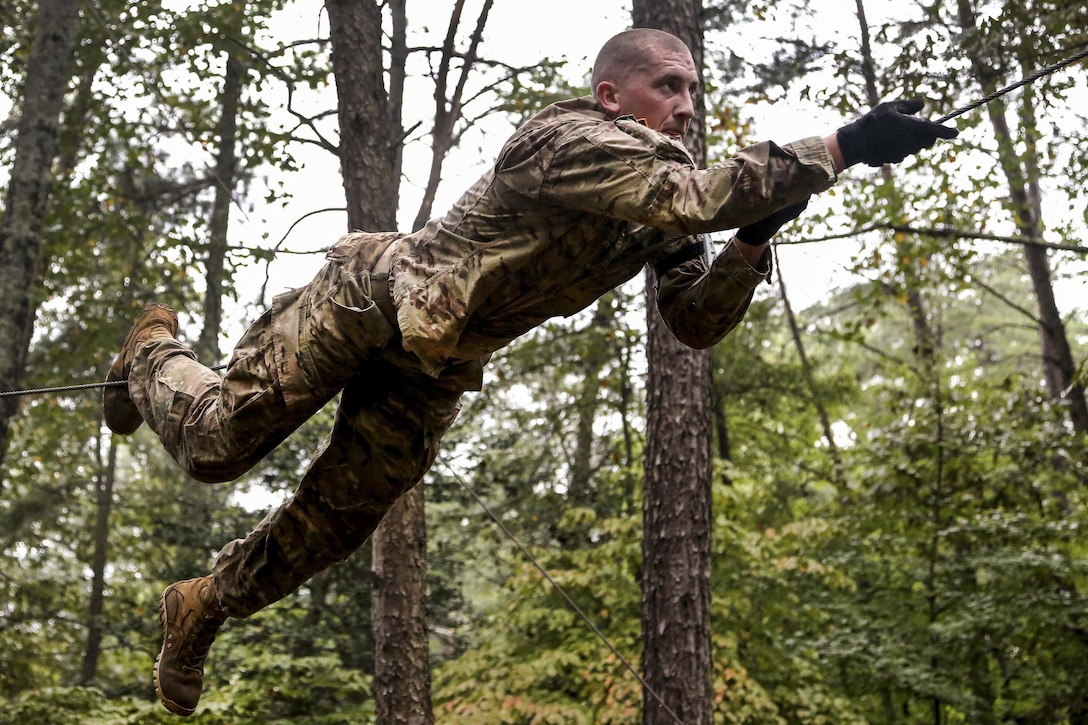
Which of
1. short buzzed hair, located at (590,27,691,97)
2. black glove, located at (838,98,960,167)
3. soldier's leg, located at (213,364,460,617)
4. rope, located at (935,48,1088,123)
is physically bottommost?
soldier's leg, located at (213,364,460,617)

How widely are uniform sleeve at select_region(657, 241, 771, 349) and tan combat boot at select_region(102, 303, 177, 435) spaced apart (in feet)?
5.64

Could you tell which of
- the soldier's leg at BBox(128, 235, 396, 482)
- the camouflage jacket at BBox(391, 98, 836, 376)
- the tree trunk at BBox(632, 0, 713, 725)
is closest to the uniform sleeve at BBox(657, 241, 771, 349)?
the camouflage jacket at BBox(391, 98, 836, 376)

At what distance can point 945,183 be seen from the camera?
10.2m

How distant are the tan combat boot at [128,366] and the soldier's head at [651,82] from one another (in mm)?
1755

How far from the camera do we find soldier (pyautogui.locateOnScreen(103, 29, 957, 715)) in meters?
2.29

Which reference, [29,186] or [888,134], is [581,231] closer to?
[888,134]

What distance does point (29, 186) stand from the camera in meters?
8.05

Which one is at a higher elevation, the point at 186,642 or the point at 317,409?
the point at 317,409

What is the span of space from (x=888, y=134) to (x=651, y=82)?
751mm

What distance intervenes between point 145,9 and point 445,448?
4.48 meters

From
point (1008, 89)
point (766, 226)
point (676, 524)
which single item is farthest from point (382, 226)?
point (1008, 89)

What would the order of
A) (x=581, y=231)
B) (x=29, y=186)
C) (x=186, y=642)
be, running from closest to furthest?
(x=581, y=231), (x=186, y=642), (x=29, y=186)

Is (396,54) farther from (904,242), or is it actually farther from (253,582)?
(904,242)

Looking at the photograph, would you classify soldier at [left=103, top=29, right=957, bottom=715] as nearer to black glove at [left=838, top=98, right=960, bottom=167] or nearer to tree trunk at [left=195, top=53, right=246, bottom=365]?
black glove at [left=838, top=98, right=960, bottom=167]
